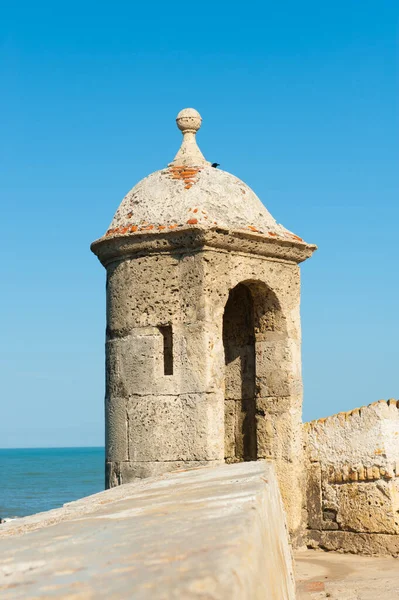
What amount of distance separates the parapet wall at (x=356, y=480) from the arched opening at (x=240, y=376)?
0.76 m

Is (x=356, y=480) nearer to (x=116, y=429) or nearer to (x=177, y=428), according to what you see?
(x=177, y=428)

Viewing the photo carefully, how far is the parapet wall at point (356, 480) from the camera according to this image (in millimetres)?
6359

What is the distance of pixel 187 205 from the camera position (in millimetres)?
6641

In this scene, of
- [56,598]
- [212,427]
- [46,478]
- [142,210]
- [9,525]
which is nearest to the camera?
[56,598]

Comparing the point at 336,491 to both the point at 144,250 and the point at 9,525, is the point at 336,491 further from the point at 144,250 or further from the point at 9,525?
the point at 9,525

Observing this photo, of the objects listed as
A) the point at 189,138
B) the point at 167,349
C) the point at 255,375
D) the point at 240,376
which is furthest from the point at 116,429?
the point at 189,138

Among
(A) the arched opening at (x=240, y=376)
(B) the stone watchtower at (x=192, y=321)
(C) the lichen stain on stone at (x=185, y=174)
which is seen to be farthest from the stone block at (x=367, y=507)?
(C) the lichen stain on stone at (x=185, y=174)

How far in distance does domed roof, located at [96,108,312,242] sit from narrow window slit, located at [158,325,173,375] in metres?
0.79

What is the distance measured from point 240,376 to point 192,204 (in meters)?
1.82

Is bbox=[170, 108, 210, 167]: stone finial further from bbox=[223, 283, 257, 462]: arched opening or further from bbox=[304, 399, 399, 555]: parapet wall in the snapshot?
bbox=[304, 399, 399, 555]: parapet wall

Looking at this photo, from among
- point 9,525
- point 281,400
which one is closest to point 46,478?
point 281,400

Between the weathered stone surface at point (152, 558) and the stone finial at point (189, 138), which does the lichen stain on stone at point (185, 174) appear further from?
the weathered stone surface at point (152, 558)

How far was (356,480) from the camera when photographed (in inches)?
257

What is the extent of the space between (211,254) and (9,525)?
12.7 ft
